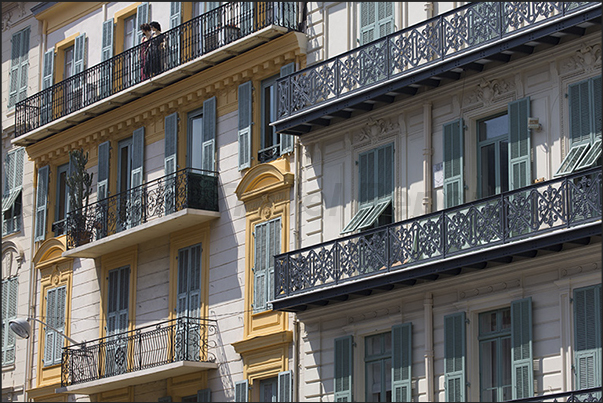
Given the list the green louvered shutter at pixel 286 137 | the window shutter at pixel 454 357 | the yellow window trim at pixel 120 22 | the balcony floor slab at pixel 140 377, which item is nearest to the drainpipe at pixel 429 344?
the window shutter at pixel 454 357

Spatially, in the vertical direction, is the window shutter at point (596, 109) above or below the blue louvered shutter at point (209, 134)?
below

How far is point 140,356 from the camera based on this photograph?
30.3 meters

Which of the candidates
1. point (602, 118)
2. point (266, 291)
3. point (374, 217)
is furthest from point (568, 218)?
point (266, 291)

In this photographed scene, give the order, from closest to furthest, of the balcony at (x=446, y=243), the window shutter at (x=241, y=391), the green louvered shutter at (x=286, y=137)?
the balcony at (x=446, y=243) → the window shutter at (x=241, y=391) → the green louvered shutter at (x=286, y=137)

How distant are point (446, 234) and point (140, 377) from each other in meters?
9.17

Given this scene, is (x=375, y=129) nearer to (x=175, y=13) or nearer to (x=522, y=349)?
(x=522, y=349)

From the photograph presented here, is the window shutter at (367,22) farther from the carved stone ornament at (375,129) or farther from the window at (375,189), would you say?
the window at (375,189)

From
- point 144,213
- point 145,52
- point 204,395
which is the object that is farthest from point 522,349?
point 145,52

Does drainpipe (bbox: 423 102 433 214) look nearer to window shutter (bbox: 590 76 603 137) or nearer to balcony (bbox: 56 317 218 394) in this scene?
window shutter (bbox: 590 76 603 137)

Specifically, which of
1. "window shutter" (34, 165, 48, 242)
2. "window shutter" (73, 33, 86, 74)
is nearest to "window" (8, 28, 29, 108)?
"window shutter" (73, 33, 86, 74)

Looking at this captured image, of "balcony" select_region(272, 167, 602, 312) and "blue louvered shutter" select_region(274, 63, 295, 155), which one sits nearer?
"balcony" select_region(272, 167, 602, 312)

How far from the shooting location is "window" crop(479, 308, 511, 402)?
23203 mm

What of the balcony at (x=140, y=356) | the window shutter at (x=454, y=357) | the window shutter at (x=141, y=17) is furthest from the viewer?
the window shutter at (x=141, y=17)

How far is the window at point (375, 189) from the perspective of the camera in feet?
85.8
